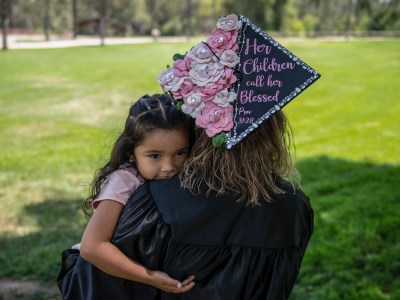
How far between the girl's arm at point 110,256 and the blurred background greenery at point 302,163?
748mm

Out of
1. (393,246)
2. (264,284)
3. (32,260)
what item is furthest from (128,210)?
(393,246)

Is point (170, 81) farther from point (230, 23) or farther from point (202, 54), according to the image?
point (230, 23)

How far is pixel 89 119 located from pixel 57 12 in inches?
2608

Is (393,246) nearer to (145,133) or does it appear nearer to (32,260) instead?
(32,260)

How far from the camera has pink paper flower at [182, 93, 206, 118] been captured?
197 centimetres

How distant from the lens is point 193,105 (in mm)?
1980

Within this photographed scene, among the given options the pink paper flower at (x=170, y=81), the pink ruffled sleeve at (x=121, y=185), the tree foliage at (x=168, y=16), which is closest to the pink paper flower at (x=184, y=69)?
the pink paper flower at (x=170, y=81)

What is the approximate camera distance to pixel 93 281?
7.04ft

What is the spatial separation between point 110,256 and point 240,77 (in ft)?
2.50

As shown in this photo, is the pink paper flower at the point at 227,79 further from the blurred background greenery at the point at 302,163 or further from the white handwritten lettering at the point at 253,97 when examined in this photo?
the blurred background greenery at the point at 302,163

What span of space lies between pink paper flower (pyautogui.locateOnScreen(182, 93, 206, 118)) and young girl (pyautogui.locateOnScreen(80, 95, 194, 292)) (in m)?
0.12

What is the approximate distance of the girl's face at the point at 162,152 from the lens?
A: 2086 mm

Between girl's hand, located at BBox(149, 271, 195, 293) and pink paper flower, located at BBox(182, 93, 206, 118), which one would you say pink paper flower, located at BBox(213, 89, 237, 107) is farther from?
girl's hand, located at BBox(149, 271, 195, 293)

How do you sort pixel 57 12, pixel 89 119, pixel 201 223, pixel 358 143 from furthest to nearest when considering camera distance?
pixel 57 12
pixel 89 119
pixel 358 143
pixel 201 223
